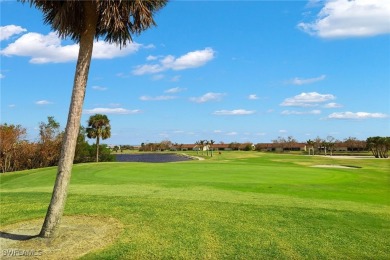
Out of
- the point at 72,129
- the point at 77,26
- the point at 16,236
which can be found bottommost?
the point at 16,236

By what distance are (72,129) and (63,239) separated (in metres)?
2.69

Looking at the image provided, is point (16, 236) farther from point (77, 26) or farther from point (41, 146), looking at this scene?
point (41, 146)

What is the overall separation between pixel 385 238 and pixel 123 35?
8.82m

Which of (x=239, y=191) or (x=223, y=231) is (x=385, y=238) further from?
(x=239, y=191)

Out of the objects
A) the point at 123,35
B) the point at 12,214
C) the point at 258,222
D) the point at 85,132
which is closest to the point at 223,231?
the point at 258,222

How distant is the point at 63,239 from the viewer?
28.4 ft

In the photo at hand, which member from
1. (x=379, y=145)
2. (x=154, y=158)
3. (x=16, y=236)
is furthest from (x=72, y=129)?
(x=154, y=158)

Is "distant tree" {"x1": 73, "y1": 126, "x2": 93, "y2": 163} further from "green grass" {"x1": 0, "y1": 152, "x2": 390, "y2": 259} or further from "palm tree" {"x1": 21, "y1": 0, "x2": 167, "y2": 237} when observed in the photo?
"palm tree" {"x1": 21, "y1": 0, "x2": 167, "y2": 237}

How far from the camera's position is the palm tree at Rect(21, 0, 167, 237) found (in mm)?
8727

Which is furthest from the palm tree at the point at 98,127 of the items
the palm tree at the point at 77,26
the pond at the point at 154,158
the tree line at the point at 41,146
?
the palm tree at the point at 77,26

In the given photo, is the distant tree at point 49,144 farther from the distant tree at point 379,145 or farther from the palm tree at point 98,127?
the distant tree at point 379,145

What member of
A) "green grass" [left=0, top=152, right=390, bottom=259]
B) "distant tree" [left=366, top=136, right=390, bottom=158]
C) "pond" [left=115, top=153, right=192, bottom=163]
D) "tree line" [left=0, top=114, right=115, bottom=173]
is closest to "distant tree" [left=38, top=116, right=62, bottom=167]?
"tree line" [left=0, top=114, right=115, bottom=173]

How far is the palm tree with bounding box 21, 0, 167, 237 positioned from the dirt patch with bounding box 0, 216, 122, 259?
44 centimetres

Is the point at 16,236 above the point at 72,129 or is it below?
below
